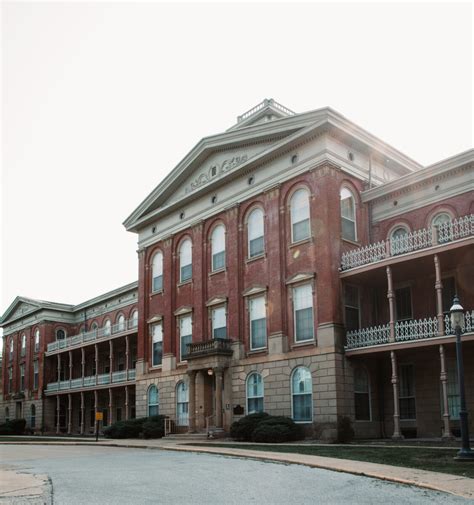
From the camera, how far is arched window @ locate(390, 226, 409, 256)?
2709cm

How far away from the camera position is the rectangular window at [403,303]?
29.1 m

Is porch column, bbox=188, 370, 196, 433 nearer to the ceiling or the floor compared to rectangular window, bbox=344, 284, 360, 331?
nearer to the floor

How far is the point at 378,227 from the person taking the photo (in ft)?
103

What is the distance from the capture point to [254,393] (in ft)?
106

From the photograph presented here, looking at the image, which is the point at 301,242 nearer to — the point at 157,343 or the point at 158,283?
the point at 158,283

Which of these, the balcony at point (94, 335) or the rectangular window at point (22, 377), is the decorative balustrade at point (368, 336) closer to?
the balcony at point (94, 335)

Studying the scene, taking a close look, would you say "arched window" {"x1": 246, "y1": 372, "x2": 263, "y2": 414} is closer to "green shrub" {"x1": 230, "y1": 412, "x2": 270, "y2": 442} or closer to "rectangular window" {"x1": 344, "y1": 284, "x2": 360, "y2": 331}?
"green shrub" {"x1": 230, "y1": 412, "x2": 270, "y2": 442}

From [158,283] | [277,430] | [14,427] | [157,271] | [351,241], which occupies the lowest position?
[14,427]

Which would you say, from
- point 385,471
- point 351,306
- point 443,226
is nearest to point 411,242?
point 443,226

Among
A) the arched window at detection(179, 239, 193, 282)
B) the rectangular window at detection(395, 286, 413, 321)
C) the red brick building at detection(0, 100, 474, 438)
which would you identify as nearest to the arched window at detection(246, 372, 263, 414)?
the red brick building at detection(0, 100, 474, 438)

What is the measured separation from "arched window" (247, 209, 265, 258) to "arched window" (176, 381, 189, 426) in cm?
881

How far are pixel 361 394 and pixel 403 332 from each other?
329cm

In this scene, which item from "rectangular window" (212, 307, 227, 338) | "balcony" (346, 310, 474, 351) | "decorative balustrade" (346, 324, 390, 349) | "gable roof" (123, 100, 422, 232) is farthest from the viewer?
"rectangular window" (212, 307, 227, 338)

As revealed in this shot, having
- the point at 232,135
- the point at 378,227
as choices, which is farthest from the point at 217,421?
the point at 232,135
